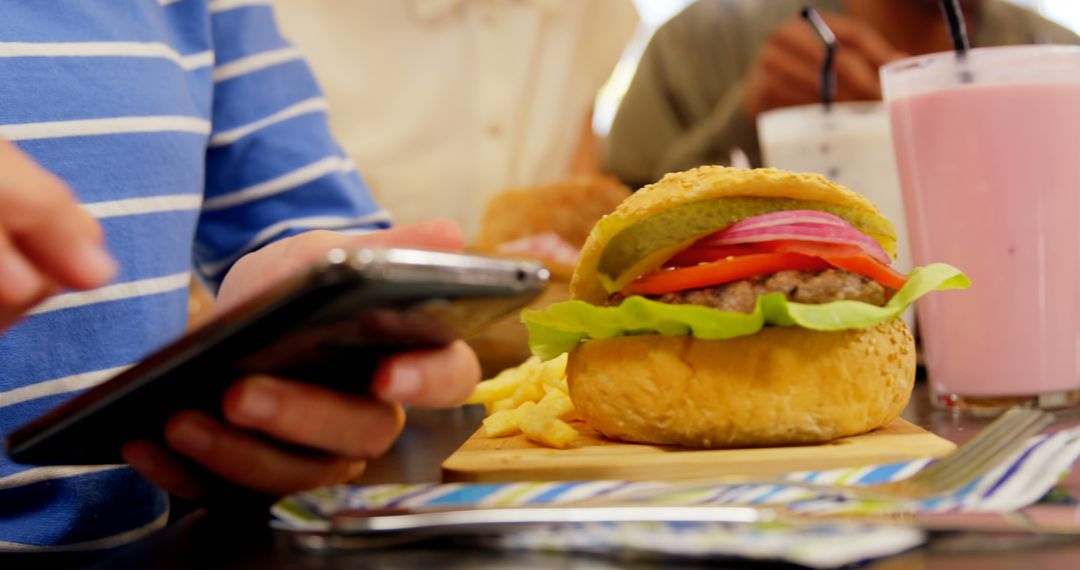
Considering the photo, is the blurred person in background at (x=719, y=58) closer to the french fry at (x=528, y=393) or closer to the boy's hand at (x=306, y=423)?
the french fry at (x=528, y=393)

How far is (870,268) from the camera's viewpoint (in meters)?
1.08

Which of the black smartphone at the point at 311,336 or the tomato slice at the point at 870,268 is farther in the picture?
the tomato slice at the point at 870,268

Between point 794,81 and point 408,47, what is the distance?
128 centimetres

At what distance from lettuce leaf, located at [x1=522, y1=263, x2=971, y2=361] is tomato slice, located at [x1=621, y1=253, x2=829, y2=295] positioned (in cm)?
5

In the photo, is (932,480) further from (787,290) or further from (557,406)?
(557,406)

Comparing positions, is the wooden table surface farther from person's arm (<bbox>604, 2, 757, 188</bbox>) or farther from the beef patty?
person's arm (<bbox>604, 2, 757, 188</bbox>)

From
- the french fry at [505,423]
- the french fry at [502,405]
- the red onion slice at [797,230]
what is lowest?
the french fry at [502,405]

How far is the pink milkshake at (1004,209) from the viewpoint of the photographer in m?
1.30

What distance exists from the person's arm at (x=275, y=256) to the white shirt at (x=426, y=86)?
2.00 metres

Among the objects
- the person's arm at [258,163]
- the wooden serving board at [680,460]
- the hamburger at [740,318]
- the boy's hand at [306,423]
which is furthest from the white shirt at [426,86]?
the boy's hand at [306,423]

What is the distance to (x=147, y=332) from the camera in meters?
1.24

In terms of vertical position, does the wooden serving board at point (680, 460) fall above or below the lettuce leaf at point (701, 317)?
below

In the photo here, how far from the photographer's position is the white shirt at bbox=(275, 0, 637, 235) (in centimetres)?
353

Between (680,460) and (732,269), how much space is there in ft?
0.71
